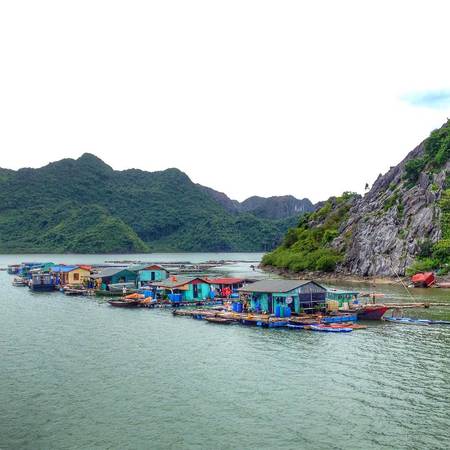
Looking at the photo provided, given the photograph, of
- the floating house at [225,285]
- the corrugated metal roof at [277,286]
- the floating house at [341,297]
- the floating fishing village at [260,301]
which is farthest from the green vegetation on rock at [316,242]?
the corrugated metal roof at [277,286]

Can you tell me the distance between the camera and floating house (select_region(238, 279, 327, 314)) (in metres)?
60.0

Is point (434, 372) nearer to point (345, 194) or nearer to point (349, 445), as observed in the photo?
point (349, 445)

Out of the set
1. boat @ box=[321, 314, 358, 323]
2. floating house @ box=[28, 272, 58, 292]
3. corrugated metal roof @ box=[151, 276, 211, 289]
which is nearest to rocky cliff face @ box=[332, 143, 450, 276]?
corrugated metal roof @ box=[151, 276, 211, 289]

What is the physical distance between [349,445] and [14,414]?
20.0 meters

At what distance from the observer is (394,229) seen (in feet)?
389

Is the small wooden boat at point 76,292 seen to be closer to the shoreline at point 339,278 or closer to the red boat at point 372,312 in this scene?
the shoreline at point 339,278

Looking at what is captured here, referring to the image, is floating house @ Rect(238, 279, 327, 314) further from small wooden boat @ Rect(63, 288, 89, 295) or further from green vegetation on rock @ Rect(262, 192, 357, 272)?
green vegetation on rock @ Rect(262, 192, 357, 272)

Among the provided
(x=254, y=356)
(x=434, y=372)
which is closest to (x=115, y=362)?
(x=254, y=356)

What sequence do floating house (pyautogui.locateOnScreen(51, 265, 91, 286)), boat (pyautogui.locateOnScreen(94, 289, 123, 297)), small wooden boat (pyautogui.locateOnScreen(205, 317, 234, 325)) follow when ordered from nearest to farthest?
small wooden boat (pyautogui.locateOnScreen(205, 317, 234, 325)) → boat (pyautogui.locateOnScreen(94, 289, 123, 297)) → floating house (pyautogui.locateOnScreen(51, 265, 91, 286))

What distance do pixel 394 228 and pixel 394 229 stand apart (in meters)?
0.35

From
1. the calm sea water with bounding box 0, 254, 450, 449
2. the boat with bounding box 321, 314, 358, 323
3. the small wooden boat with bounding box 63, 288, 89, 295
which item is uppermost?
the small wooden boat with bounding box 63, 288, 89, 295

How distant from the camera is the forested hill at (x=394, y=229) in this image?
352 feet

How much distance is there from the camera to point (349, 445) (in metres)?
25.4

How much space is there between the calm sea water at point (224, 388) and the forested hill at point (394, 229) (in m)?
56.8
